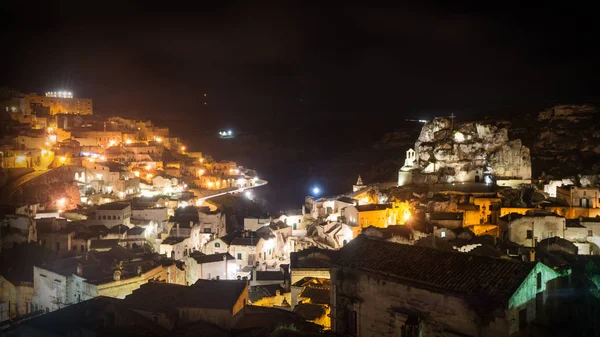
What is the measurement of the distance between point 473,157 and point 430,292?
137 feet

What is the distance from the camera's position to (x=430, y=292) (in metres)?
13.0

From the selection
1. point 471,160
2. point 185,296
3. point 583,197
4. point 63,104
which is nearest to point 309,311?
point 185,296

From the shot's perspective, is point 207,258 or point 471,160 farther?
point 471,160

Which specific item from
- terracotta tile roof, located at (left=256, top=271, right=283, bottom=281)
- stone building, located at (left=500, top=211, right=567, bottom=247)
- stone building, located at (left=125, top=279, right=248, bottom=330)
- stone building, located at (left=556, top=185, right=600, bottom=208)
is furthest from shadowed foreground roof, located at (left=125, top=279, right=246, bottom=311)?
stone building, located at (left=556, top=185, right=600, bottom=208)

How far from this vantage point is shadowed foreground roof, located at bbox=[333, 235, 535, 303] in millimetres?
12320

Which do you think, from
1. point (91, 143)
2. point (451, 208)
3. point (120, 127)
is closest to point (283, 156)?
point (120, 127)

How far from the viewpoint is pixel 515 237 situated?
2988cm

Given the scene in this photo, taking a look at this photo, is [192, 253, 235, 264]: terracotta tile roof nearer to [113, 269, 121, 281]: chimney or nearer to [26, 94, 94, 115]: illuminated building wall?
[113, 269, 121, 281]: chimney

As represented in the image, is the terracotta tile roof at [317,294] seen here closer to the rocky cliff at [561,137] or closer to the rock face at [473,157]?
the rock face at [473,157]

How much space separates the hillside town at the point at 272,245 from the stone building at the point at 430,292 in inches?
1.8

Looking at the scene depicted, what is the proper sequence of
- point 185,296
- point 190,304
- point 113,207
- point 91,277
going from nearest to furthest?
point 190,304, point 185,296, point 91,277, point 113,207

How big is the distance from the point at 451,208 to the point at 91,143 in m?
36.6

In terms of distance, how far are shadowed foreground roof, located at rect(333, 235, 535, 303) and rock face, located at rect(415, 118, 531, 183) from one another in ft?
123

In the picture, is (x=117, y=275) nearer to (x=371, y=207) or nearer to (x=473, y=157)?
(x=371, y=207)
